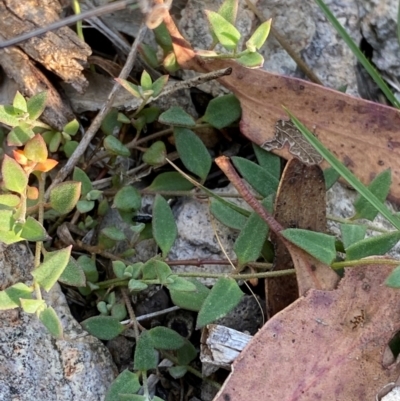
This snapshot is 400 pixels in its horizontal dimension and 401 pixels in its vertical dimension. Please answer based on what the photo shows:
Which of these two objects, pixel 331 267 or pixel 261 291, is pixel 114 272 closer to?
pixel 261 291

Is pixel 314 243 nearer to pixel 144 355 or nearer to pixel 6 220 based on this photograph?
pixel 144 355

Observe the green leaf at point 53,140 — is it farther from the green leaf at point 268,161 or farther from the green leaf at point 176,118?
the green leaf at point 268,161

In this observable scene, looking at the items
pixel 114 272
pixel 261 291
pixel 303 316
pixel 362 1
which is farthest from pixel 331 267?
pixel 362 1

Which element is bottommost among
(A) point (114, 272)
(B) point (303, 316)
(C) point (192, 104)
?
(A) point (114, 272)

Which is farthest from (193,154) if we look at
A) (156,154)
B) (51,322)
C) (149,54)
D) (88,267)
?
(51,322)

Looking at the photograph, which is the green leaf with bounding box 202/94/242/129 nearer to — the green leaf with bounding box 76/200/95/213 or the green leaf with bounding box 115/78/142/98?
the green leaf with bounding box 115/78/142/98

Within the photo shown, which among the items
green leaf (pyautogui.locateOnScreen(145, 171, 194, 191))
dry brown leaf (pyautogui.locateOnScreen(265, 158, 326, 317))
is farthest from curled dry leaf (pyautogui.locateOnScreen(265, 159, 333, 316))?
green leaf (pyautogui.locateOnScreen(145, 171, 194, 191))
